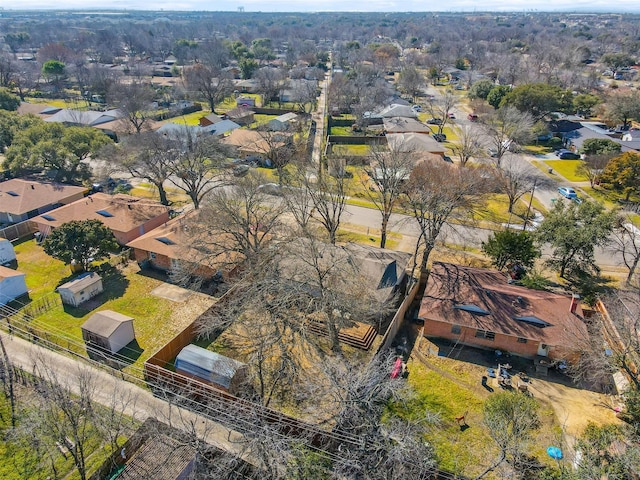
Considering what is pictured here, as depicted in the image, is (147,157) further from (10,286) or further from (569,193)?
(569,193)

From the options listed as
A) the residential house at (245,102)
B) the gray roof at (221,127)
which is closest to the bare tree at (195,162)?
the gray roof at (221,127)

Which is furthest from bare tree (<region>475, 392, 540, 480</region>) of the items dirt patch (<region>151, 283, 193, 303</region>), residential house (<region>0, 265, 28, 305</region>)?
residential house (<region>0, 265, 28, 305</region>)

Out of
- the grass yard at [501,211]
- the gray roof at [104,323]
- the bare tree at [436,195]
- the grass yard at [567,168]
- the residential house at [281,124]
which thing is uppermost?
the bare tree at [436,195]

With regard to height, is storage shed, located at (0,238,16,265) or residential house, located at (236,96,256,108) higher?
residential house, located at (236,96,256,108)

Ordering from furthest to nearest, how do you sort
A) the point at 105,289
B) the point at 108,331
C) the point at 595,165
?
the point at 595,165
the point at 105,289
the point at 108,331

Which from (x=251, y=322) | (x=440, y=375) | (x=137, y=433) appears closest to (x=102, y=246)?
(x=251, y=322)

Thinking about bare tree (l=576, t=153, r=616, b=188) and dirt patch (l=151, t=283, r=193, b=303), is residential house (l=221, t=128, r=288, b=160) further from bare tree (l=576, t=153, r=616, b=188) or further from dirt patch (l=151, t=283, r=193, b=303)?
bare tree (l=576, t=153, r=616, b=188)

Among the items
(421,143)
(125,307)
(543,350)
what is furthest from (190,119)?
(543,350)

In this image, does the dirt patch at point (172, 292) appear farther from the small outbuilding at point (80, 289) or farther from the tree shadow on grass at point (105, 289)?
the small outbuilding at point (80, 289)
